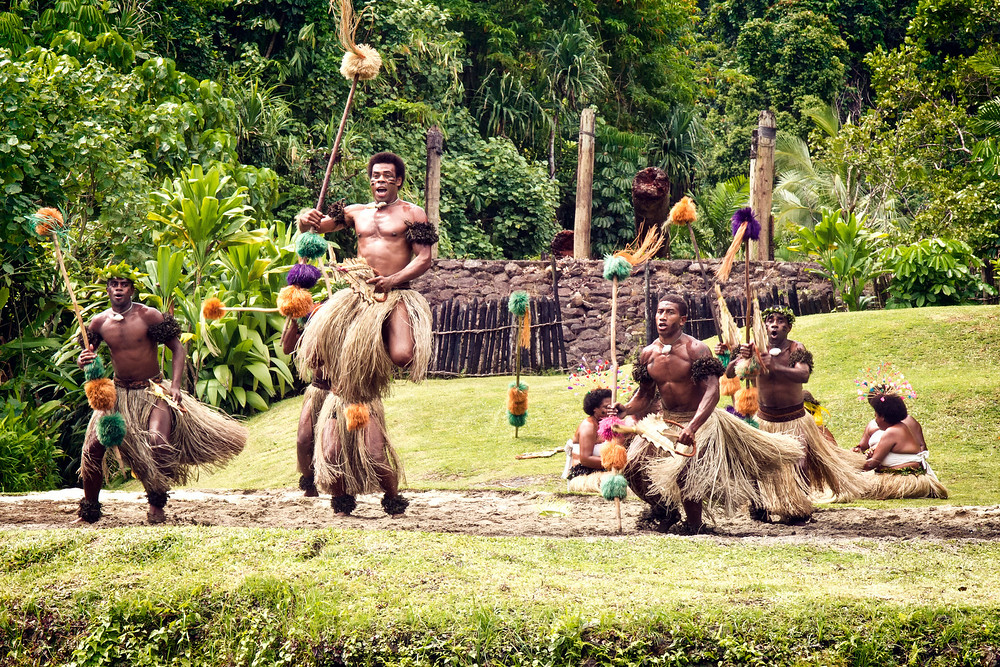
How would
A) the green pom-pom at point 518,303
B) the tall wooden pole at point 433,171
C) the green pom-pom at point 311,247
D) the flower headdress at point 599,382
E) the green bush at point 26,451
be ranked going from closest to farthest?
1. the green pom-pom at point 311,247
2. the flower headdress at point 599,382
3. the green bush at point 26,451
4. the green pom-pom at point 518,303
5. the tall wooden pole at point 433,171

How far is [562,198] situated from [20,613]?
1994cm

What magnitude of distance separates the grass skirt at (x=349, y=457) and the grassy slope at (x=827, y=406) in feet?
6.52

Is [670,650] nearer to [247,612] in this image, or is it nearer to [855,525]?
[247,612]

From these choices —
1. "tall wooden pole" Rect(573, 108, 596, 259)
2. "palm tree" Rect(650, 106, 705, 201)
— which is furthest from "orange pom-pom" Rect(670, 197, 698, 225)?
"palm tree" Rect(650, 106, 705, 201)

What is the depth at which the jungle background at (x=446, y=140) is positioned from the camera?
35.4 ft

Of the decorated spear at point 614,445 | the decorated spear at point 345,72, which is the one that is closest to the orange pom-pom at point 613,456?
the decorated spear at point 614,445

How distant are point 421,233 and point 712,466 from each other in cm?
197

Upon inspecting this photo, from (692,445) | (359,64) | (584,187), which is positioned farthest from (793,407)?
(584,187)

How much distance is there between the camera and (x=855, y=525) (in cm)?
613

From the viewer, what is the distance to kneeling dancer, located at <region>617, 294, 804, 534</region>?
5676 mm

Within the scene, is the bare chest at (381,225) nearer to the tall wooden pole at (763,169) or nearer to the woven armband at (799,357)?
the woven armband at (799,357)

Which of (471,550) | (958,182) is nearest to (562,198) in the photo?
(958,182)

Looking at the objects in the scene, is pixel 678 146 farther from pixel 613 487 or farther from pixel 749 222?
pixel 613 487

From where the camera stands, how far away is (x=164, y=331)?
21.2 feet
